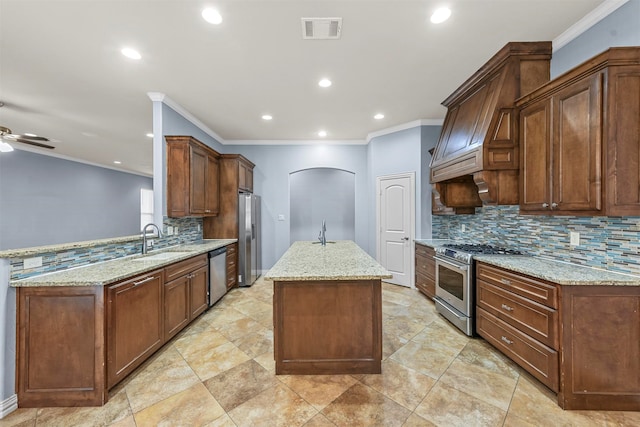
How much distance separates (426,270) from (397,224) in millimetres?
1001

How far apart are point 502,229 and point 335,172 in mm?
4861

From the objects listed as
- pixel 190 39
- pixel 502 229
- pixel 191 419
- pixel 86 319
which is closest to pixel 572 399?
pixel 502 229

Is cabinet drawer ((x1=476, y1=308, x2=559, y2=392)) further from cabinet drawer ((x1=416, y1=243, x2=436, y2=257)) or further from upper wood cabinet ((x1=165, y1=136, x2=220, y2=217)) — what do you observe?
upper wood cabinet ((x1=165, y1=136, x2=220, y2=217))

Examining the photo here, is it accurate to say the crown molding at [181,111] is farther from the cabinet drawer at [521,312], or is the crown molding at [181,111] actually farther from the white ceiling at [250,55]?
the cabinet drawer at [521,312]

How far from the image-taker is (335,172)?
7.32m

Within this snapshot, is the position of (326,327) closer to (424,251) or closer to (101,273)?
(101,273)

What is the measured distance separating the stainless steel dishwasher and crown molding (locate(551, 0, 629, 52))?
4.48m

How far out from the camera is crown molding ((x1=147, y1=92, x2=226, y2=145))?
3.21m

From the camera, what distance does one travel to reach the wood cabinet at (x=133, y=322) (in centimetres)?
185

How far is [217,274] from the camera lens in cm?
364

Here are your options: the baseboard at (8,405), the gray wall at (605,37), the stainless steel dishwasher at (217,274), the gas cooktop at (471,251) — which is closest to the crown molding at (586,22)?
the gray wall at (605,37)

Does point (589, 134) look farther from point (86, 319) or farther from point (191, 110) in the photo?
point (191, 110)

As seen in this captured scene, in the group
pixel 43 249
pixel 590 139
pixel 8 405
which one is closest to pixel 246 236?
pixel 43 249

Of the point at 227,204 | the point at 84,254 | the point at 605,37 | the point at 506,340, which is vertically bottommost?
the point at 506,340
